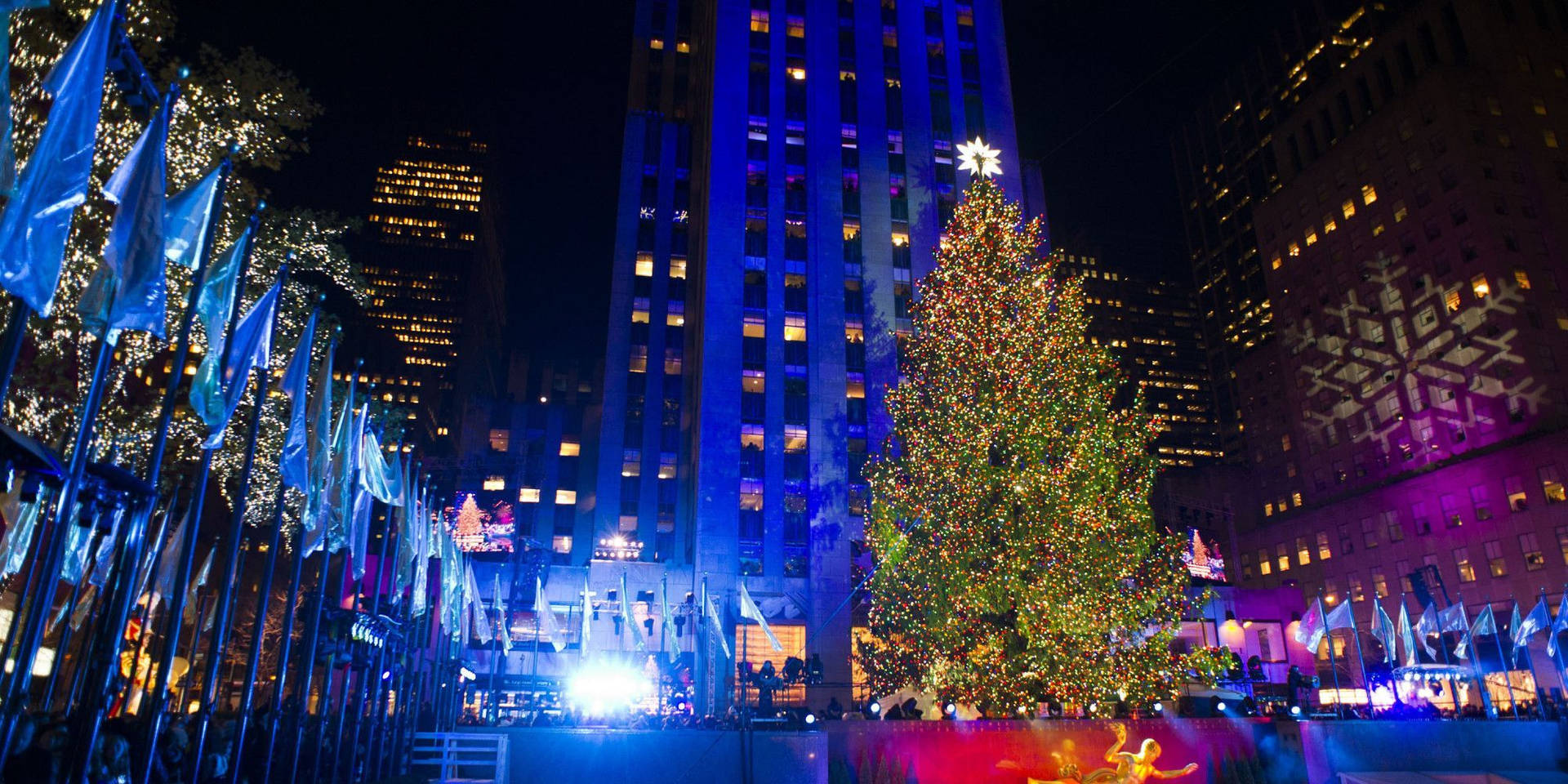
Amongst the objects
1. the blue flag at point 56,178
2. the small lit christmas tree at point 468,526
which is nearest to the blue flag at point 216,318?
the blue flag at point 56,178

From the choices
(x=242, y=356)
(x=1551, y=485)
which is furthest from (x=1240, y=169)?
(x=242, y=356)

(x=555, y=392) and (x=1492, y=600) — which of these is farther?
(x=555, y=392)

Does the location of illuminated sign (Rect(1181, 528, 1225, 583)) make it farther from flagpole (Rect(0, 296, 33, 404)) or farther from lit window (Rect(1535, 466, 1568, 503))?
flagpole (Rect(0, 296, 33, 404))

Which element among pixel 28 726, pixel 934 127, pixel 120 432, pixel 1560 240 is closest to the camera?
pixel 28 726

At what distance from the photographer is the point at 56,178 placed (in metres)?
8.67

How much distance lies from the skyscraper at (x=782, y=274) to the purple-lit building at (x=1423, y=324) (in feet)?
104

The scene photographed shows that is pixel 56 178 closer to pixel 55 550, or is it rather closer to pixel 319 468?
pixel 55 550

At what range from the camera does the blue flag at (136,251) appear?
9.68 meters

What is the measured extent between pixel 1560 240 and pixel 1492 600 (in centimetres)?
2474

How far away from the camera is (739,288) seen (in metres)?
52.4

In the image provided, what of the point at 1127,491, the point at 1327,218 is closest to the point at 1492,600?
the point at 1327,218

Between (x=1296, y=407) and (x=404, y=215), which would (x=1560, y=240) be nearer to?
(x=1296, y=407)

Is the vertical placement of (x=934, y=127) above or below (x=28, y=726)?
above

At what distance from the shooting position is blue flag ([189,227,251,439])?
1139 centimetres
